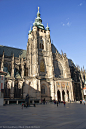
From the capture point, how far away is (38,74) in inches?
1710

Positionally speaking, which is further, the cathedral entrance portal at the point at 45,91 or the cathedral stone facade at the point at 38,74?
the cathedral entrance portal at the point at 45,91

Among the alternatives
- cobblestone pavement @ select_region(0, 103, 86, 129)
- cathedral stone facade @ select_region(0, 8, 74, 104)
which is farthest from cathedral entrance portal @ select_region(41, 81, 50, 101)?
cobblestone pavement @ select_region(0, 103, 86, 129)

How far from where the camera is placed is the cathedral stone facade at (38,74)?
41484 millimetres

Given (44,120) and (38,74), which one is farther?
(38,74)

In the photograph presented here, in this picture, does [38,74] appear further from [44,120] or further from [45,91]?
[44,120]

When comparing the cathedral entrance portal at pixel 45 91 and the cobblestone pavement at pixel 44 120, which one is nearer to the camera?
the cobblestone pavement at pixel 44 120

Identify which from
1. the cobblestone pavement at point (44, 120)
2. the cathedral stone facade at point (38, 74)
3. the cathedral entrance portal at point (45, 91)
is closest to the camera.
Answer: the cobblestone pavement at point (44, 120)

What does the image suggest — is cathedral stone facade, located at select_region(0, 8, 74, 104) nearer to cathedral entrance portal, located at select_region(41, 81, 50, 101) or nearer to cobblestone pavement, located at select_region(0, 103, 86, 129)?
cathedral entrance portal, located at select_region(41, 81, 50, 101)

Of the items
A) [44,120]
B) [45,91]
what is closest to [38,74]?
[45,91]

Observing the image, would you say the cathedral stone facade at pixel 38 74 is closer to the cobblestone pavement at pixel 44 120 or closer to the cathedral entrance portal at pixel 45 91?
the cathedral entrance portal at pixel 45 91

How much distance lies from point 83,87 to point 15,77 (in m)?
36.3

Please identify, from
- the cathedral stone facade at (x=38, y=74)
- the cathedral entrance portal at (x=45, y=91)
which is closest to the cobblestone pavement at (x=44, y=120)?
the cathedral stone facade at (x=38, y=74)

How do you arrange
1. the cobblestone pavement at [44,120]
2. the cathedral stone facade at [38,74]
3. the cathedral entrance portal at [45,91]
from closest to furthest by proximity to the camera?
1. the cobblestone pavement at [44,120]
2. the cathedral stone facade at [38,74]
3. the cathedral entrance portal at [45,91]

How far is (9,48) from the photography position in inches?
2208
